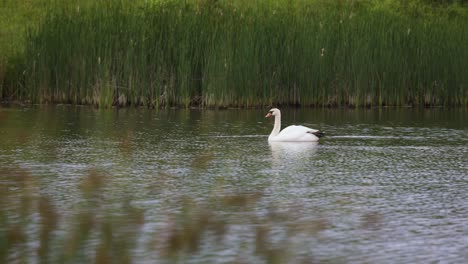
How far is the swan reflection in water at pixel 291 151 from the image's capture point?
42.4ft

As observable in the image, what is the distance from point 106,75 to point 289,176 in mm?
11304

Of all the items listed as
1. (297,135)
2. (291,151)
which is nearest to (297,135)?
(297,135)

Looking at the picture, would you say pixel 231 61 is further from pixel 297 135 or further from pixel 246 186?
pixel 246 186

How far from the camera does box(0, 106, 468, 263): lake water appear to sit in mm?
6930

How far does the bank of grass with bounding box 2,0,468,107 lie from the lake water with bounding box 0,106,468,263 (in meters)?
2.70

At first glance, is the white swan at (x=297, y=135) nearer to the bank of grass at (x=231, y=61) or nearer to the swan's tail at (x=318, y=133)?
the swan's tail at (x=318, y=133)

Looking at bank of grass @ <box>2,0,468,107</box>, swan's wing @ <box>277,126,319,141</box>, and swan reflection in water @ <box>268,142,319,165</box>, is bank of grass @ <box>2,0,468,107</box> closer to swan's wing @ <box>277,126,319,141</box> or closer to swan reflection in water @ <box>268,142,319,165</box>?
swan's wing @ <box>277,126,319,141</box>

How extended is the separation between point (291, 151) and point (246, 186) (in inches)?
159

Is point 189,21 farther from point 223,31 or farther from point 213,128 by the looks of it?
point 213,128

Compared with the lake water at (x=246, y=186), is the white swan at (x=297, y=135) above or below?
above

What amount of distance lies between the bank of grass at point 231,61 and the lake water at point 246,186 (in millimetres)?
2702

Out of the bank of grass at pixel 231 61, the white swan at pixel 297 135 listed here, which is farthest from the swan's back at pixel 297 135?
the bank of grass at pixel 231 61

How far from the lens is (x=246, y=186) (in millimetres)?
10211

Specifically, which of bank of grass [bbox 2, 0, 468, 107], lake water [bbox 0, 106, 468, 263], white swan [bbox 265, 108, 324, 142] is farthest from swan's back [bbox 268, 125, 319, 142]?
bank of grass [bbox 2, 0, 468, 107]
